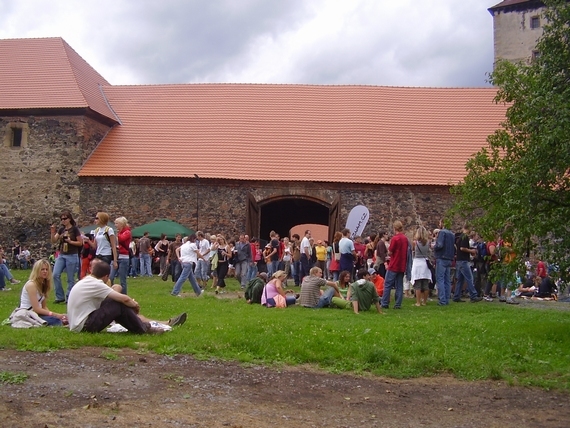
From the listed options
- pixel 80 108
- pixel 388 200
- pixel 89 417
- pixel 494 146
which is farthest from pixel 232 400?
pixel 80 108

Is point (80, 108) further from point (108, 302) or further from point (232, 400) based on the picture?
point (232, 400)

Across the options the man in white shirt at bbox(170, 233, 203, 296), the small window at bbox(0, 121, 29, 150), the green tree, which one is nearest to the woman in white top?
the man in white shirt at bbox(170, 233, 203, 296)

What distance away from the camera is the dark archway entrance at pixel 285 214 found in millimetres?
22391

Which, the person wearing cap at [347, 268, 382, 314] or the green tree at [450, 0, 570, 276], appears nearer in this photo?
the green tree at [450, 0, 570, 276]

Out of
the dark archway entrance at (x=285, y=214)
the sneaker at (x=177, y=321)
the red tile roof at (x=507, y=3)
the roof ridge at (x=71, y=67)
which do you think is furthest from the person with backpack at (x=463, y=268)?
the red tile roof at (x=507, y=3)

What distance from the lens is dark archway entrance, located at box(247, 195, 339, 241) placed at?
22391 mm

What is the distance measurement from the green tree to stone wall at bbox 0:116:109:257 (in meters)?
17.1

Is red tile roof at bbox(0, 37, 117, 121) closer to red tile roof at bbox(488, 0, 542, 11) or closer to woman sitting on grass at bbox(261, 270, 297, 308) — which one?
woman sitting on grass at bbox(261, 270, 297, 308)

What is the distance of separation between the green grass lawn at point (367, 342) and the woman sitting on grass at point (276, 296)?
5.13 ft

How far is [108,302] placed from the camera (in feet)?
25.1

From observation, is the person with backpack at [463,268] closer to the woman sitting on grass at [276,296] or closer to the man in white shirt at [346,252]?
the man in white shirt at [346,252]

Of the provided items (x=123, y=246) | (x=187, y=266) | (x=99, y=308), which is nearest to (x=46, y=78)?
(x=187, y=266)

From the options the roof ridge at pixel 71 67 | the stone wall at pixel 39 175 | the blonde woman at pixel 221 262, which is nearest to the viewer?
the blonde woman at pixel 221 262

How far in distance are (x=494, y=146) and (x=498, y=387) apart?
412cm
